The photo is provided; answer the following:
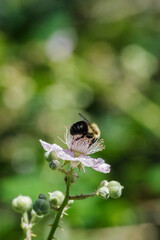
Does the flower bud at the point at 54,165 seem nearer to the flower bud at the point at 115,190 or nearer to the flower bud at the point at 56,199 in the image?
the flower bud at the point at 56,199

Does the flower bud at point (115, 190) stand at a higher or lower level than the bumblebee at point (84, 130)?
lower

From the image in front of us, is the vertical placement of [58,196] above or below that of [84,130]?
below

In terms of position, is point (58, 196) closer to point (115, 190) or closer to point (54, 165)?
point (54, 165)

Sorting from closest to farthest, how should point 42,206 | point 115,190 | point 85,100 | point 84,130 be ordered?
point 42,206, point 115,190, point 84,130, point 85,100

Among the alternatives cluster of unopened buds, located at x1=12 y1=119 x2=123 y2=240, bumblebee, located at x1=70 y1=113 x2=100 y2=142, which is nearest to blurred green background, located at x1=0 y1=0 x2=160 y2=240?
bumblebee, located at x1=70 y1=113 x2=100 y2=142

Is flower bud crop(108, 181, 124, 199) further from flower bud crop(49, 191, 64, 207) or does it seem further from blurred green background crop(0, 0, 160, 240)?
blurred green background crop(0, 0, 160, 240)

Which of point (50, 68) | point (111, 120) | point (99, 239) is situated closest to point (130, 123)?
point (111, 120)

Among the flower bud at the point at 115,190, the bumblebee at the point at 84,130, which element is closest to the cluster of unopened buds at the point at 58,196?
the flower bud at the point at 115,190

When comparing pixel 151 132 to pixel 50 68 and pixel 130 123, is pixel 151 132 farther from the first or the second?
pixel 50 68

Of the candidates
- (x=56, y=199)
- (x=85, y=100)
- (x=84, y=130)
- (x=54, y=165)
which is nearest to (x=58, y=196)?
(x=56, y=199)
